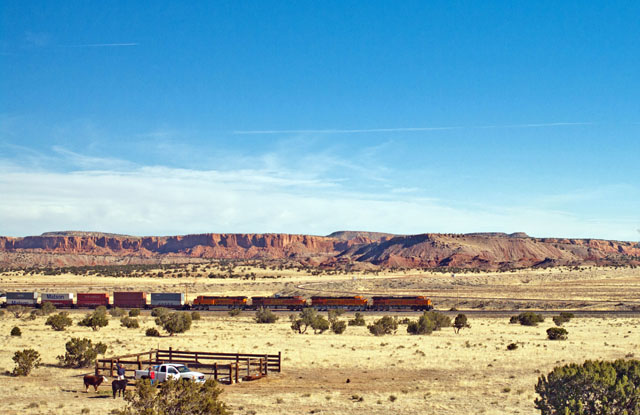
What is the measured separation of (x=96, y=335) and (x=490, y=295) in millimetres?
68834

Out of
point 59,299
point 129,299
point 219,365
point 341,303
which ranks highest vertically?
point 219,365

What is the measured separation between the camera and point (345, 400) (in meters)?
23.4

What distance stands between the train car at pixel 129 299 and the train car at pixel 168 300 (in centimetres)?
153

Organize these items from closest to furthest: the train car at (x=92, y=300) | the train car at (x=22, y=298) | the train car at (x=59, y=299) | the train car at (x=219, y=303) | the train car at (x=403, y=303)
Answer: the train car at (x=403, y=303)
the train car at (x=219, y=303)
the train car at (x=59, y=299)
the train car at (x=22, y=298)
the train car at (x=92, y=300)

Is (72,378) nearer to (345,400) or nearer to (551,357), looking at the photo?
(345,400)

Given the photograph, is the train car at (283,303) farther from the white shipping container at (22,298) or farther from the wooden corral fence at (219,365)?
the wooden corral fence at (219,365)

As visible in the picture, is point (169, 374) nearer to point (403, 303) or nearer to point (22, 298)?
point (403, 303)

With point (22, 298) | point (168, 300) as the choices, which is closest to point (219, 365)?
point (168, 300)

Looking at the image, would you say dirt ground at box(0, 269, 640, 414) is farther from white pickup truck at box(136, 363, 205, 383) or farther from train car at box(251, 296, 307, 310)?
train car at box(251, 296, 307, 310)

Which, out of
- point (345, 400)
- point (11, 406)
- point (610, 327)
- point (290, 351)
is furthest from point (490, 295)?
point (11, 406)

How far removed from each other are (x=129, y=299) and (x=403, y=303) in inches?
1506

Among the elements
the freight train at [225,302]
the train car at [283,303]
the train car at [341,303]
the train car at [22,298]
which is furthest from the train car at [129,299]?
the train car at [341,303]

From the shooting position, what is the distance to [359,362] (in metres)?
33.2

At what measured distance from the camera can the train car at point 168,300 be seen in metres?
79.7
